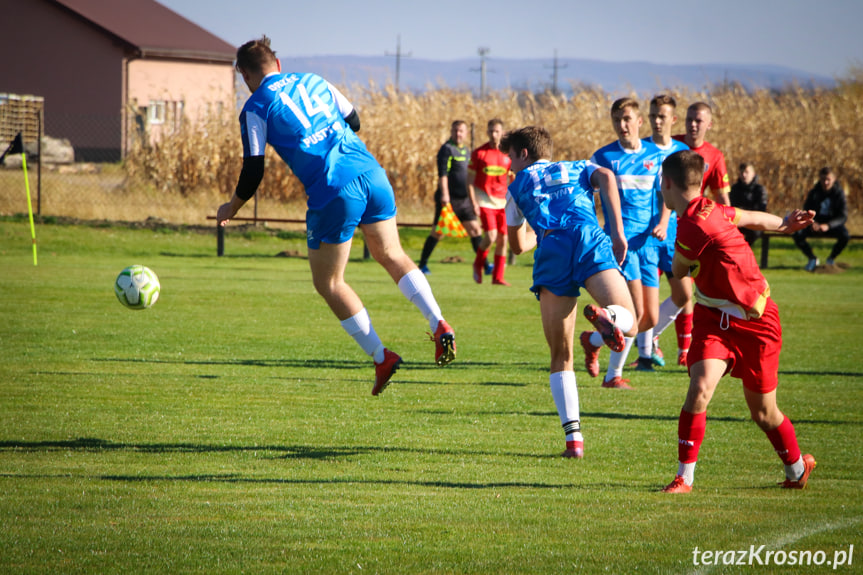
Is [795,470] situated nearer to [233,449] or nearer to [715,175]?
[233,449]

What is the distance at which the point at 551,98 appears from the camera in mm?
29391

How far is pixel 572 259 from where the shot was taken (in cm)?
580

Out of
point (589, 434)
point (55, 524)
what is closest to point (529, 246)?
point (589, 434)

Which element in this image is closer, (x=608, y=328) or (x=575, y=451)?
(x=608, y=328)

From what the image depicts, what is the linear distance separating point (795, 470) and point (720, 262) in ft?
4.23

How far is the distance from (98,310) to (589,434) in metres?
8.27

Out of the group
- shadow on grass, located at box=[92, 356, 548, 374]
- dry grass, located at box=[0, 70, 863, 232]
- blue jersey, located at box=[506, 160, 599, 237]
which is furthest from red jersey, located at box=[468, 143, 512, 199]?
blue jersey, located at box=[506, 160, 599, 237]

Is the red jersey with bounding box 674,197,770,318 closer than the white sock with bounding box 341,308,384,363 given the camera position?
Yes

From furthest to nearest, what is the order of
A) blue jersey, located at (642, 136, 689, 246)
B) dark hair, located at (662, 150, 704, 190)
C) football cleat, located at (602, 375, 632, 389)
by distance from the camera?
football cleat, located at (602, 375, 632, 389)
blue jersey, located at (642, 136, 689, 246)
dark hair, located at (662, 150, 704, 190)

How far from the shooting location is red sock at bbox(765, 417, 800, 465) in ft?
17.2

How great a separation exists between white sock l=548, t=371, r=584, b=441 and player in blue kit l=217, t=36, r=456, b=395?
2.22 ft

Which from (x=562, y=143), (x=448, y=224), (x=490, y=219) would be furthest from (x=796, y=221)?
(x=562, y=143)

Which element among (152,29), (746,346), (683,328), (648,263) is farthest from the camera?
(152,29)

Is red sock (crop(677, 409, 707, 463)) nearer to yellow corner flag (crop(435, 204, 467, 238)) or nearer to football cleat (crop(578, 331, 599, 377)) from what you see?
football cleat (crop(578, 331, 599, 377))
